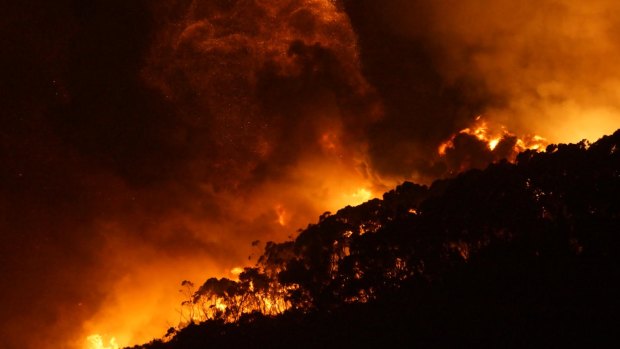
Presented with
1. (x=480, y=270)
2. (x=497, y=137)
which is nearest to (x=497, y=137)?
(x=497, y=137)

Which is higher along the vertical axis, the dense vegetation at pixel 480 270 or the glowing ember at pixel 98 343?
the glowing ember at pixel 98 343

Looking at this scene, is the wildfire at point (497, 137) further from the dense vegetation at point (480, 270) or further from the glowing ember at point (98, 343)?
the glowing ember at point (98, 343)

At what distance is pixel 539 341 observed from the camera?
473 inches

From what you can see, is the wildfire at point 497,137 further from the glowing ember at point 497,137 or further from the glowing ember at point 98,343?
the glowing ember at point 98,343

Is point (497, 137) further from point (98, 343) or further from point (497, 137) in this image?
point (98, 343)

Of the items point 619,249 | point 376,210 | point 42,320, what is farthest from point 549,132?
point 42,320

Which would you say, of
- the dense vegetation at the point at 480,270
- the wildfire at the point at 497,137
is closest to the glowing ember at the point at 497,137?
the wildfire at the point at 497,137

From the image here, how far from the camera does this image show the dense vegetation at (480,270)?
13.0m

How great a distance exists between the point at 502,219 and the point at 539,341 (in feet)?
15.9

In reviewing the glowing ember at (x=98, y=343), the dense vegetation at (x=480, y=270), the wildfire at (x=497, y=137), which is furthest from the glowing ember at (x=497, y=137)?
the glowing ember at (x=98, y=343)

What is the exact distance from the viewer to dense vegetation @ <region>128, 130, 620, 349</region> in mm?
13016

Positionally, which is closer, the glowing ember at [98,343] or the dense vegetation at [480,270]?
the dense vegetation at [480,270]

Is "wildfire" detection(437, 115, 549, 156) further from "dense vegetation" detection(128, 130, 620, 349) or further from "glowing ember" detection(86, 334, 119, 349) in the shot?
"glowing ember" detection(86, 334, 119, 349)

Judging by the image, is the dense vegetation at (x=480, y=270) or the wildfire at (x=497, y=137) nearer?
the dense vegetation at (x=480, y=270)
